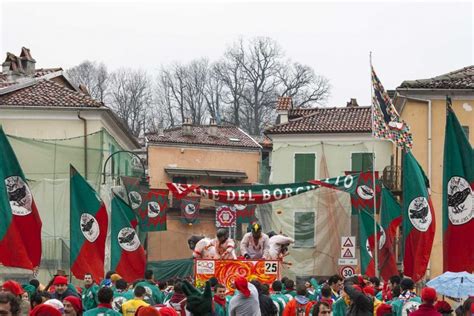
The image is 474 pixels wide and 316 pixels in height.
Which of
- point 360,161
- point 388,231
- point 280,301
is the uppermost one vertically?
point 360,161

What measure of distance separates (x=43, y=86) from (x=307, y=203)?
17348mm

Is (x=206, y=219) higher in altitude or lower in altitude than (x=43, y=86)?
lower

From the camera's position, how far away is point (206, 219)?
175ft

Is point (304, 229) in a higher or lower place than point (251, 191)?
lower

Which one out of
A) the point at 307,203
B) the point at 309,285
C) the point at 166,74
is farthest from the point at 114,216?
the point at 166,74

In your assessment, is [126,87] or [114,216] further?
[126,87]

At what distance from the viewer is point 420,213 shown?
1927 centimetres

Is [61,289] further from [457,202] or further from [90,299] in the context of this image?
[457,202]

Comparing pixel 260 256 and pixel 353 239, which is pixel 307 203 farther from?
pixel 260 256

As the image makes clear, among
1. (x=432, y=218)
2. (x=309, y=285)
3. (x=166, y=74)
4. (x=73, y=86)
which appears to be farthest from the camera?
(x=166, y=74)

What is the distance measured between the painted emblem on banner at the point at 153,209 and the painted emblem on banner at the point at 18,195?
13.4 metres

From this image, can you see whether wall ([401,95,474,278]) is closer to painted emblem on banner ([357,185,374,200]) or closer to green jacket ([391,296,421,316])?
painted emblem on banner ([357,185,374,200])

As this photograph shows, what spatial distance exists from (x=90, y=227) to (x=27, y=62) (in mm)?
30538

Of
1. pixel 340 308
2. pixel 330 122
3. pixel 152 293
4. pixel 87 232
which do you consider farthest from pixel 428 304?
pixel 330 122
